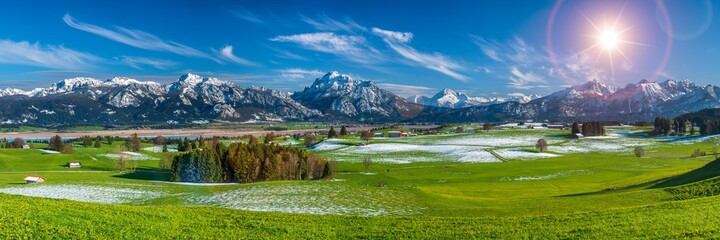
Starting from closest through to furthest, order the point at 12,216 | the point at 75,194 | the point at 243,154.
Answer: the point at 12,216, the point at 75,194, the point at 243,154

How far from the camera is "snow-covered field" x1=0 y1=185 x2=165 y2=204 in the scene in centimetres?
4931

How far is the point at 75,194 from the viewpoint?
52.1 m

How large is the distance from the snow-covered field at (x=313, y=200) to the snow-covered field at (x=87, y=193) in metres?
7.52

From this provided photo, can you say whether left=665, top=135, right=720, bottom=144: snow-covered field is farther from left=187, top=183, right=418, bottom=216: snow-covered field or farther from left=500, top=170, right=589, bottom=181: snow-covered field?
left=187, top=183, right=418, bottom=216: snow-covered field

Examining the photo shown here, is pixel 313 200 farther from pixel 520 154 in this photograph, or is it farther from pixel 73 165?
pixel 520 154

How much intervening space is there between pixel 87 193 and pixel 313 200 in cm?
2827

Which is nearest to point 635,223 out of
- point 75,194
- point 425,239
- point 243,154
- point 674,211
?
point 674,211

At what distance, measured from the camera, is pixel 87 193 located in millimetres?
52781

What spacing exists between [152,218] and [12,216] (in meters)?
6.09

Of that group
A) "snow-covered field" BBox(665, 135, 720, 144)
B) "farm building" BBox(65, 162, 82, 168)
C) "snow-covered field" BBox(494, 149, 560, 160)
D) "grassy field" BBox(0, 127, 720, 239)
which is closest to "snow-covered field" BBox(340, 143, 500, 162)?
"snow-covered field" BBox(494, 149, 560, 160)

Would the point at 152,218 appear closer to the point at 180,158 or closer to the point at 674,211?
the point at 674,211

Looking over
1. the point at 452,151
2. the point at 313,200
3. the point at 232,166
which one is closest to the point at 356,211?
the point at 313,200

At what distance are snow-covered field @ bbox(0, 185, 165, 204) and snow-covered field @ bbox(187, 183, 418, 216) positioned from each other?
7.52 metres

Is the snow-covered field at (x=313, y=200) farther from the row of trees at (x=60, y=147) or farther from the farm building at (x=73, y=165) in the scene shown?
the row of trees at (x=60, y=147)
